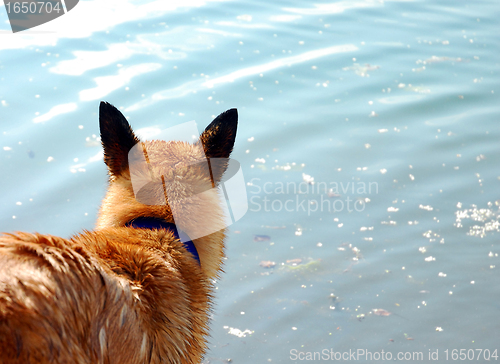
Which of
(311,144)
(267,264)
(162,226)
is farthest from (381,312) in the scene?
(311,144)

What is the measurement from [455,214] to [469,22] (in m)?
6.14

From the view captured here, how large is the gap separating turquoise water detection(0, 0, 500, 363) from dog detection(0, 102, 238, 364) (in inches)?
71.1

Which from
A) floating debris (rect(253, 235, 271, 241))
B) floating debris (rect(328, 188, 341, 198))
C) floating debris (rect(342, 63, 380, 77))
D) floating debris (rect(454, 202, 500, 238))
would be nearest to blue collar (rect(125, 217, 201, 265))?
floating debris (rect(253, 235, 271, 241))

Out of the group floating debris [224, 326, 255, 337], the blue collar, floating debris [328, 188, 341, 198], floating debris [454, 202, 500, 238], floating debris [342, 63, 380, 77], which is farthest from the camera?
floating debris [342, 63, 380, 77]

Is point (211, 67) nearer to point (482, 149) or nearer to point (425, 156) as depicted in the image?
point (425, 156)

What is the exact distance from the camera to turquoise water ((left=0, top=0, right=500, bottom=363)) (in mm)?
3932

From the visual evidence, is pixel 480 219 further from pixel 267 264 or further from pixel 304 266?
pixel 267 264

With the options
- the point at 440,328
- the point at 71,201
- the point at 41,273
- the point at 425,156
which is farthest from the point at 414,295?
the point at 71,201

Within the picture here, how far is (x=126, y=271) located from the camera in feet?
5.63

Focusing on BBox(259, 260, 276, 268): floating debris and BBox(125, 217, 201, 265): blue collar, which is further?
BBox(259, 260, 276, 268): floating debris

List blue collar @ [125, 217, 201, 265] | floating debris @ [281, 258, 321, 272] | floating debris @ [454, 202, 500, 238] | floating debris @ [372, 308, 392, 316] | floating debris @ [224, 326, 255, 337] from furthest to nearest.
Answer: floating debris @ [454, 202, 500, 238]
floating debris @ [281, 258, 321, 272]
floating debris @ [372, 308, 392, 316]
floating debris @ [224, 326, 255, 337]
blue collar @ [125, 217, 201, 265]

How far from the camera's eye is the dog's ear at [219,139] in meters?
2.42

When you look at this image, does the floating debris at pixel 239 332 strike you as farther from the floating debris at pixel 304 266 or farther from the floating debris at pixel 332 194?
the floating debris at pixel 332 194

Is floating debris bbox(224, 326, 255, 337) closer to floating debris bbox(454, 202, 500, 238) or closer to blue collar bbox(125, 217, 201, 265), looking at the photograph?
blue collar bbox(125, 217, 201, 265)
